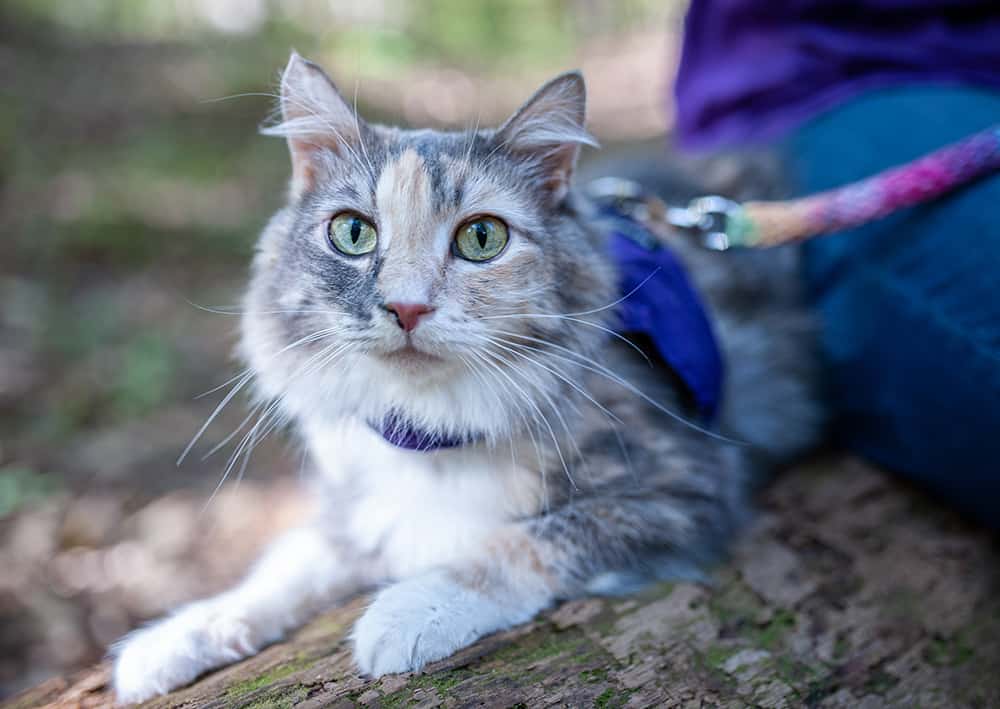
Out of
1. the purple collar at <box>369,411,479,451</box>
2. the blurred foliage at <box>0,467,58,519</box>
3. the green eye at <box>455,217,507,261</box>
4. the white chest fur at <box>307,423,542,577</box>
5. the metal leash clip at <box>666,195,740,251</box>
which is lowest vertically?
the blurred foliage at <box>0,467,58,519</box>

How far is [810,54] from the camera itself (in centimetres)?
278

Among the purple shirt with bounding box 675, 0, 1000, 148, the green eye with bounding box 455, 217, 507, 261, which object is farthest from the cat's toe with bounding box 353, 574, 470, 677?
the purple shirt with bounding box 675, 0, 1000, 148

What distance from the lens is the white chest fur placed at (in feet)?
5.45

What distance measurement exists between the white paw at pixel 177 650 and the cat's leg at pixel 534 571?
33 centimetres

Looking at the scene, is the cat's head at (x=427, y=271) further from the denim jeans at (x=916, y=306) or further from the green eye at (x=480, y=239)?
the denim jeans at (x=916, y=306)

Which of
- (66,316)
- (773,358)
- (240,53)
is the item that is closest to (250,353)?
(773,358)

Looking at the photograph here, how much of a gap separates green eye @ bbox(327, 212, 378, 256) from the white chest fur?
42 cm

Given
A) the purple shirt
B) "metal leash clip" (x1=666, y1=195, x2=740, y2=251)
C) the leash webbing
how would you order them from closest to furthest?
the leash webbing → "metal leash clip" (x1=666, y1=195, x2=740, y2=251) → the purple shirt

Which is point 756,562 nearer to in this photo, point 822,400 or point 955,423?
point 955,423

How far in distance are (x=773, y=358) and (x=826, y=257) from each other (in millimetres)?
370

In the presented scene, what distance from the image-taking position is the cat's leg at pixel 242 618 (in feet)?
5.02

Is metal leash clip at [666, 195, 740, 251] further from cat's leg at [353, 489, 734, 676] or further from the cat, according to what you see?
cat's leg at [353, 489, 734, 676]

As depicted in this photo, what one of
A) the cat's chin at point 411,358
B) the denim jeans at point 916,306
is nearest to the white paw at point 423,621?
the cat's chin at point 411,358

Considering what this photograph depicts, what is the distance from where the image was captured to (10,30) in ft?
23.7
